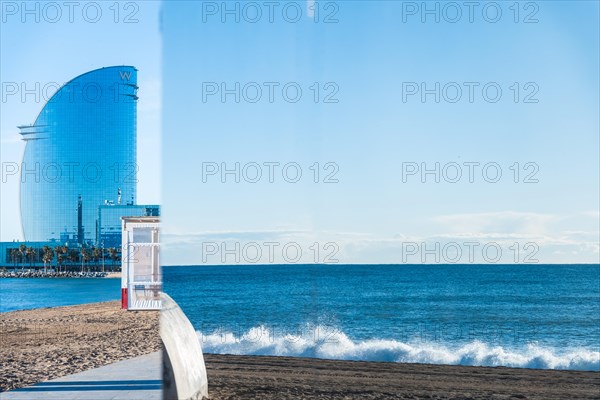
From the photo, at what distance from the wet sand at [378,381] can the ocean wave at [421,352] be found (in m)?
7.01

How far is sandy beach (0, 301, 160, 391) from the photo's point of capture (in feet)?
28.2

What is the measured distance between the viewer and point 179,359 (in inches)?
231

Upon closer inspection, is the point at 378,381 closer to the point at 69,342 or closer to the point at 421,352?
the point at 69,342

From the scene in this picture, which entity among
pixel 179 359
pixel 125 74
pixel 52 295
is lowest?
pixel 52 295

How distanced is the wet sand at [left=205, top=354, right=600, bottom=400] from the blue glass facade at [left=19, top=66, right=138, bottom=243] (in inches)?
2709

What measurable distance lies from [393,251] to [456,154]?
7.84 m

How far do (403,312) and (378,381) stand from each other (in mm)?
21786

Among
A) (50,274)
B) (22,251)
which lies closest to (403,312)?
(50,274)

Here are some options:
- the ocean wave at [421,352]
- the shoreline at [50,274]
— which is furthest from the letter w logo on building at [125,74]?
the ocean wave at [421,352]

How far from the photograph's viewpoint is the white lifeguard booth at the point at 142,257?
1630 centimetres

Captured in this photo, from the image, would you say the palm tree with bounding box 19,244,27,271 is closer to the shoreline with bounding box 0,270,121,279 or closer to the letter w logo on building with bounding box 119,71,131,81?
the shoreline with bounding box 0,270,121,279

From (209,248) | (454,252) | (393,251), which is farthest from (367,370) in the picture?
(454,252)

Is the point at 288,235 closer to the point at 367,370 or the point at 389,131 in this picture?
the point at 389,131

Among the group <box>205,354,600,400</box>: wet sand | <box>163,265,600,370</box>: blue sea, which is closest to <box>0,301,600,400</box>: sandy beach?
<box>205,354,600,400</box>: wet sand
